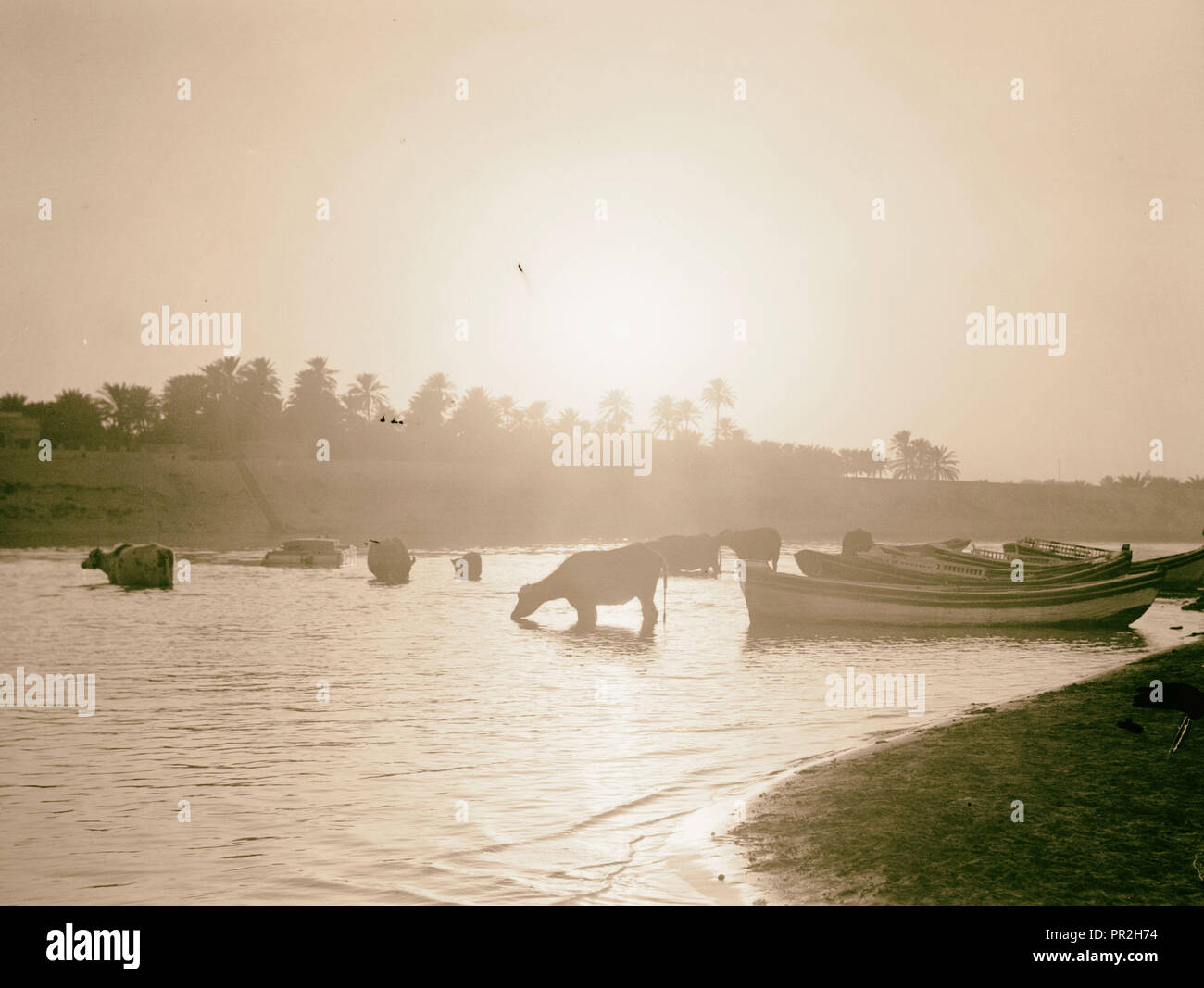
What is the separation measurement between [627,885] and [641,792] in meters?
3.92

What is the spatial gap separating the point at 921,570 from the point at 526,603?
1279 centimetres

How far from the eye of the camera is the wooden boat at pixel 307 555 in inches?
2413

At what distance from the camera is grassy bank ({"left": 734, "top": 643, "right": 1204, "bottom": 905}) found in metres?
8.84

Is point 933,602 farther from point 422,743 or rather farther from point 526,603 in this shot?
point 422,743

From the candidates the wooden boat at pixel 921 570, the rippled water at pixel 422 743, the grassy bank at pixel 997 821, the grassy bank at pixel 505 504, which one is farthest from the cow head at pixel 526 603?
the grassy bank at pixel 505 504

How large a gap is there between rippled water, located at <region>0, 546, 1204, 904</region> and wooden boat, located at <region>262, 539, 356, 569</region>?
23489mm

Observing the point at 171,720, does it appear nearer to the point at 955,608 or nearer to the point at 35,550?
the point at 955,608

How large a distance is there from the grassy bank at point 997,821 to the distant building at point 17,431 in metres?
105

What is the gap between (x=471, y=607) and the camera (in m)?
40.2

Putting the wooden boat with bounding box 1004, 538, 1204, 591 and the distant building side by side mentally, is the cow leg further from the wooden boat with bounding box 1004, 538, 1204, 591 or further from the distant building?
the distant building

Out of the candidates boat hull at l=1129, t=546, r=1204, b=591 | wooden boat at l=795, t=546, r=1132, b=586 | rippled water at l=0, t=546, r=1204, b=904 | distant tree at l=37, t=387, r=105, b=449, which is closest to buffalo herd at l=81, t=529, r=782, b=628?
rippled water at l=0, t=546, r=1204, b=904

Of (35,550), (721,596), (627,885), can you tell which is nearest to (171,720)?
(627,885)

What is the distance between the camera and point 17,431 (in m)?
107

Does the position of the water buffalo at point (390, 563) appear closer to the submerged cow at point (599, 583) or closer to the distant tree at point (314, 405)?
the submerged cow at point (599, 583)
